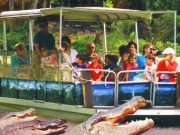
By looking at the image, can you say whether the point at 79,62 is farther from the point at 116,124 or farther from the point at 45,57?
the point at 116,124

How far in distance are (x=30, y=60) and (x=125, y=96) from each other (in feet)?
6.61

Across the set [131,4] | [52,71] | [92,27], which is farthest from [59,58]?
[131,4]

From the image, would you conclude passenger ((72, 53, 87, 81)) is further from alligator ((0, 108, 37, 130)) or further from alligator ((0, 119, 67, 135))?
alligator ((0, 119, 67, 135))

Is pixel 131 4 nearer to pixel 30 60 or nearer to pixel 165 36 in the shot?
pixel 165 36

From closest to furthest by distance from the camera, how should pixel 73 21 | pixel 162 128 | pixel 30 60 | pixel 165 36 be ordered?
pixel 162 128
pixel 30 60
pixel 73 21
pixel 165 36

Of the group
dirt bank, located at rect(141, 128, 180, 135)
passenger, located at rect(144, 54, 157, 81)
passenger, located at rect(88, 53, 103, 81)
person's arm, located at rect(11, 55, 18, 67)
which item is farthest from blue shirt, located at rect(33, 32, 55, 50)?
dirt bank, located at rect(141, 128, 180, 135)

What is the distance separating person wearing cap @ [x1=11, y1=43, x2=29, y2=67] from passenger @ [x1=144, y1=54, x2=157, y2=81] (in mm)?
2095

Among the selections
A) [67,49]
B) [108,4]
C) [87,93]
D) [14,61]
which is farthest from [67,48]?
[108,4]

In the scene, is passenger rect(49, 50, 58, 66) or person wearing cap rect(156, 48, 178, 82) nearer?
person wearing cap rect(156, 48, 178, 82)

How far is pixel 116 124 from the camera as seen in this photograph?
645 centimetres

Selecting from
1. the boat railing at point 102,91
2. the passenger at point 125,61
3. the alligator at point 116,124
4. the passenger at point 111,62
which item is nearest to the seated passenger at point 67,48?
the passenger at point 111,62

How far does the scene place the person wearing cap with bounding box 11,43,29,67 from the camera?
10.8m

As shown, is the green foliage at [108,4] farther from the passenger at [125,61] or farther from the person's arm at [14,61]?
the passenger at [125,61]

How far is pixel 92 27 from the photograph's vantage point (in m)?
12.6
